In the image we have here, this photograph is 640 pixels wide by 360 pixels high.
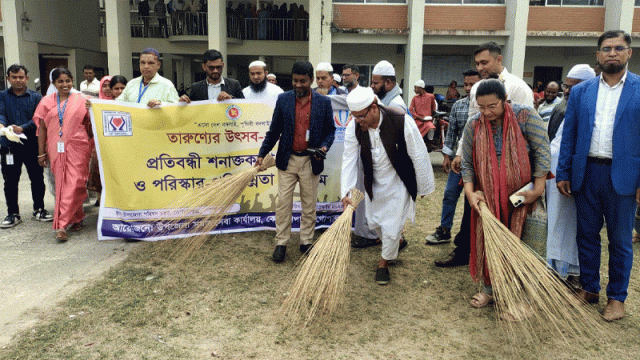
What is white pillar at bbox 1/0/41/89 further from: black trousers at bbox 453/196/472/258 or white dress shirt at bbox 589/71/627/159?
white dress shirt at bbox 589/71/627/159

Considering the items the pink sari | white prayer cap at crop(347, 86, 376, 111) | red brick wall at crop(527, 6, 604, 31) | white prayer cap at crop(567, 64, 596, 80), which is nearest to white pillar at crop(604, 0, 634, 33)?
red brick wall at crop(527, 6, 604, 31)

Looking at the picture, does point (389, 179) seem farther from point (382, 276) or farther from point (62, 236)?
point (62, 236)

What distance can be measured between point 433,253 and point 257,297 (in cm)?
178

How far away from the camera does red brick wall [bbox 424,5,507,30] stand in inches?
600

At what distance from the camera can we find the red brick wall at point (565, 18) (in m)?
15.4

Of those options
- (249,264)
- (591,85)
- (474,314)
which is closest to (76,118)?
(249,264)

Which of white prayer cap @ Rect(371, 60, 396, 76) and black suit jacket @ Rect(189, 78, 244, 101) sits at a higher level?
white prayer cap @ Rect(371, 60, 396, 76)

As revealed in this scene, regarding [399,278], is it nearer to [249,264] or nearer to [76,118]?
[249,264]

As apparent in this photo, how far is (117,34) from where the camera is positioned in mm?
14906

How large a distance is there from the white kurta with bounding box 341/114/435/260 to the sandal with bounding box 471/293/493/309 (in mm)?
688

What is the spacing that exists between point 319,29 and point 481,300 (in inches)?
488

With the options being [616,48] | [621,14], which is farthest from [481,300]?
[621,14]

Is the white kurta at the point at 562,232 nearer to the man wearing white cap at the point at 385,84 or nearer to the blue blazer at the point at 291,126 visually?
the man wearing white cap at the point at 385,84

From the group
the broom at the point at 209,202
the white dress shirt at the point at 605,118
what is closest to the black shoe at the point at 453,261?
the white dress shirt at the point at 605,118
